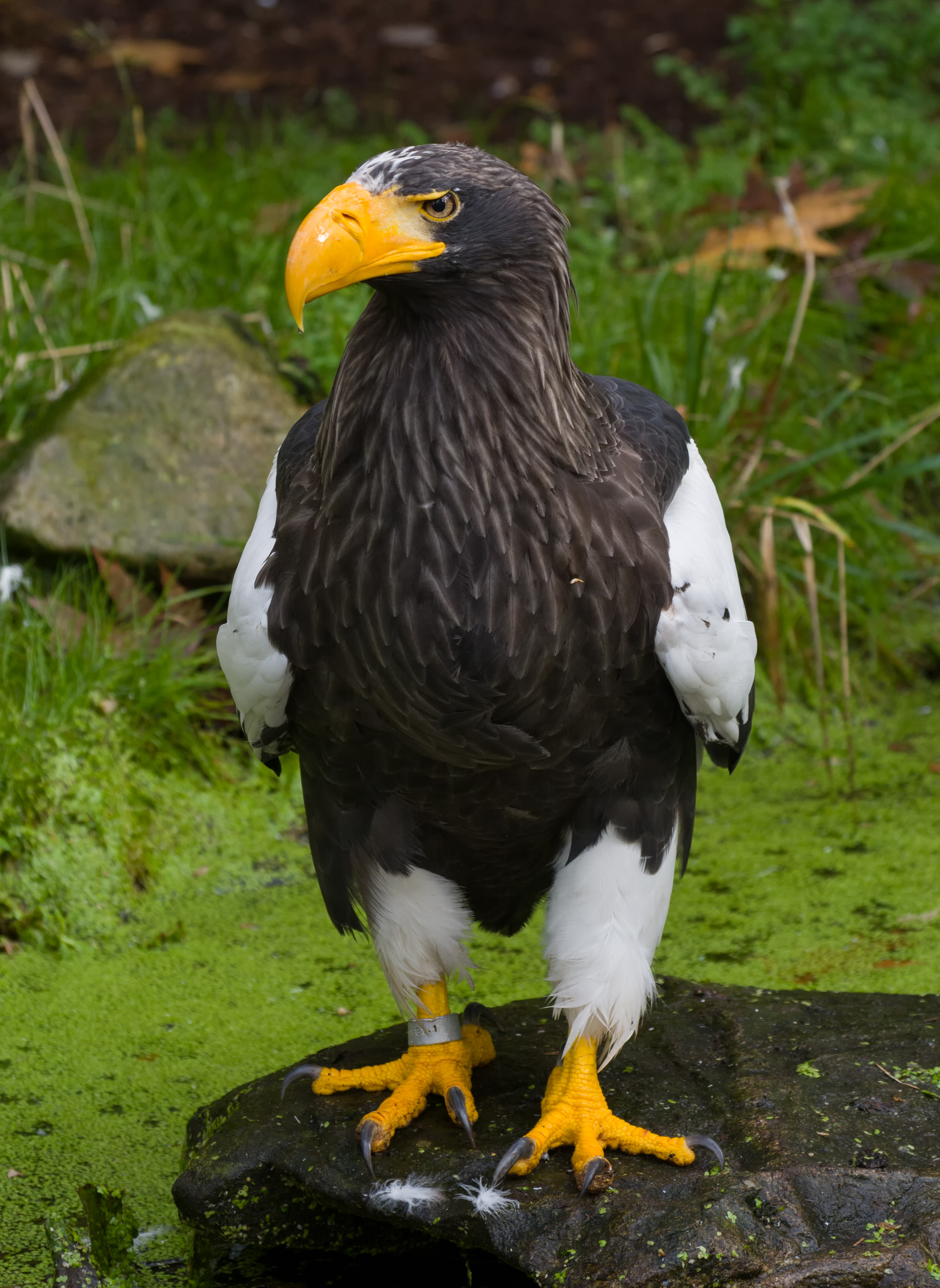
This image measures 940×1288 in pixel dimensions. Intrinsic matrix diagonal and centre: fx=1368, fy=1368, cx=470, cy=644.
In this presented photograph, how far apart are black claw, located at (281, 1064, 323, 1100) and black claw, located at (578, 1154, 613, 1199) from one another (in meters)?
0.55

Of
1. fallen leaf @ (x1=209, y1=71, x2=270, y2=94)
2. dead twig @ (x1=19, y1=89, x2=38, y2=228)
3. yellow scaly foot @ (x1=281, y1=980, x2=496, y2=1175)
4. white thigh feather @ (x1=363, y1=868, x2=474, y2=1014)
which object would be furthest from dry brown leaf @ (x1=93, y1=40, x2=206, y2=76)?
yellow scaly foot @ (x1=281, y1=980, x2=496, y2=1175)

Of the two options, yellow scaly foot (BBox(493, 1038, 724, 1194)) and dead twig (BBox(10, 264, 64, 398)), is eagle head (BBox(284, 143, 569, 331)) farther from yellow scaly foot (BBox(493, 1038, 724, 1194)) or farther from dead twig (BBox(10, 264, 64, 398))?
dead twig (BBox(10, 264, 64, 398))

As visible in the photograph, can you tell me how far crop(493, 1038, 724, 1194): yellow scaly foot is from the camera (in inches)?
85.3

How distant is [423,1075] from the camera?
7.95 feet

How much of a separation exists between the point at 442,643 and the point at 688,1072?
3.25ft

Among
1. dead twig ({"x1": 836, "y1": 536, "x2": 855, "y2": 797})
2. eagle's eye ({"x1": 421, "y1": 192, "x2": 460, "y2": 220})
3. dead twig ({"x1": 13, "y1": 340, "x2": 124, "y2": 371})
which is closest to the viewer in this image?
eagle's eye ({"x1": 421, "y1": 192, "x2": 460, "y2": 220})

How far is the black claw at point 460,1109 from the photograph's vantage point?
2297mm

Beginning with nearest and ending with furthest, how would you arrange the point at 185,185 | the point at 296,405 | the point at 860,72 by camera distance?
the point at 296,405 → the point at 185,185 → the point at 860,72

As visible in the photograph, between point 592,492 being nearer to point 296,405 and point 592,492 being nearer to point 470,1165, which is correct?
point 470,1165

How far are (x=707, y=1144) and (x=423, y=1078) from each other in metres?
0.52

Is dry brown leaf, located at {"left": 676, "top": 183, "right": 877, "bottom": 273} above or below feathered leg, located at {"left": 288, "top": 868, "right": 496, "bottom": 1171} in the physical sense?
above

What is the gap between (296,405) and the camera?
4258 millimetres

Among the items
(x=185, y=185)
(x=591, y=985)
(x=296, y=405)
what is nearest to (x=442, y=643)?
(x=591, y=985)

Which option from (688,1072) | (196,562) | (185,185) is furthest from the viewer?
(185,185)
